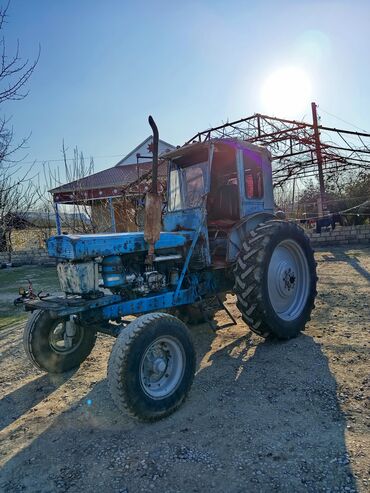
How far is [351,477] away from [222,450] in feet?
2.60

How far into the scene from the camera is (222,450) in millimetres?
2410

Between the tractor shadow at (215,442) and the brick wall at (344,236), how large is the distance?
378 inches

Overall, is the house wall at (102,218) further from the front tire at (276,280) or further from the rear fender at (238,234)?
the front tire at (276,280)

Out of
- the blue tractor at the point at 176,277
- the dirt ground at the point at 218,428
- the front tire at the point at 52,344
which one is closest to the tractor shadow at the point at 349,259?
the blue tractor at the point at 176,277

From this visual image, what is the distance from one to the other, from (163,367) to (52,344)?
149cm

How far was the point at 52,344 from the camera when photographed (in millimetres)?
3822

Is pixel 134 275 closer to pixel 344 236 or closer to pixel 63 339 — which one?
pixel 63 339

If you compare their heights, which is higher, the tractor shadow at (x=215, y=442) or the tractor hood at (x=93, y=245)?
the tractor hood at (x=93, y=245)

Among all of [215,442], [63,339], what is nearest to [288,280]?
[215,442]

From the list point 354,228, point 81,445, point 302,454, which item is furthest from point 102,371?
point 354,228

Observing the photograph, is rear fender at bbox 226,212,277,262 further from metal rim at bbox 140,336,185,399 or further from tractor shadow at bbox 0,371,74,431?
tractor shadow at bbox 0,371,74,431

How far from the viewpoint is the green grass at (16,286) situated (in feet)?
22.2

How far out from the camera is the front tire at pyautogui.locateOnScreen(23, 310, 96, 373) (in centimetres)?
370

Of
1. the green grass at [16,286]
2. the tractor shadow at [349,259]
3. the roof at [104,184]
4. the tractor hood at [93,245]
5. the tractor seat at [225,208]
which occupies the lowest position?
the green grass at [16,286]
